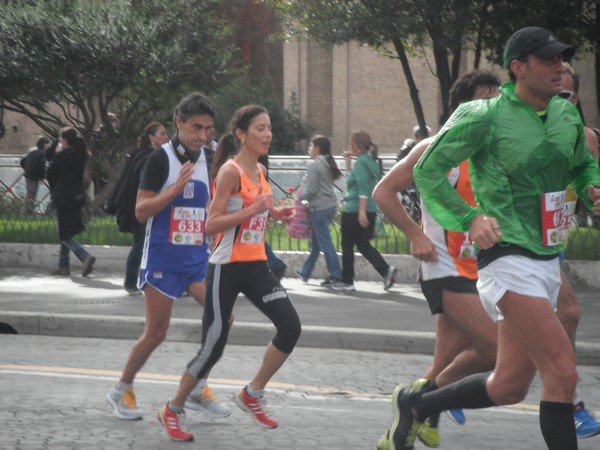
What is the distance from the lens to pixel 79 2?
22.5m

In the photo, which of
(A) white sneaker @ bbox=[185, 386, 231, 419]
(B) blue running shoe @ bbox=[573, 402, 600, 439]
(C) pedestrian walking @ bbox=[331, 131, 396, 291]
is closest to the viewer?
(B) blue running shoe @ bbox=[573, 402, 600, 439]

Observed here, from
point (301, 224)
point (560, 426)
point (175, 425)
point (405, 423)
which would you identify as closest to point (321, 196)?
point (301, 224)

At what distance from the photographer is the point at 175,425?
6.21m

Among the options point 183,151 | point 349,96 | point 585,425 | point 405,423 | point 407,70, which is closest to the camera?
point 405,423

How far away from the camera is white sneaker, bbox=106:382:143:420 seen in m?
6.70

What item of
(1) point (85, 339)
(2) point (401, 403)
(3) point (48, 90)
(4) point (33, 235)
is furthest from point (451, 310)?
(3) point (48, 90)

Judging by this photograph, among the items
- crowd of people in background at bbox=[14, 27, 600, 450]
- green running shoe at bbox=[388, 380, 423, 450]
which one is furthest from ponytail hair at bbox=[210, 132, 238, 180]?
green running shoe at bbox=[388, 380, 423, 450]

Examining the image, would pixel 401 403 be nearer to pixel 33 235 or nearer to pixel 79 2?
pixel 33 235

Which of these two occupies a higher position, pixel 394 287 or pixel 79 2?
pixel 79 2

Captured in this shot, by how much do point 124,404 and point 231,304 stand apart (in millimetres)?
917

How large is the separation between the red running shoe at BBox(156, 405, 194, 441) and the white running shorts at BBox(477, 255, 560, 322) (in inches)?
78.8

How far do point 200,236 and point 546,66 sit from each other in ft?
8.36

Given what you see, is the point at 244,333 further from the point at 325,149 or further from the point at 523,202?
the point at 523,202

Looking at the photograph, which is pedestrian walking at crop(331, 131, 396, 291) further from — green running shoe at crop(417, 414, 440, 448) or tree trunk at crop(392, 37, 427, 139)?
green running shoe at crop(417, 414, 440, 448)
